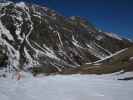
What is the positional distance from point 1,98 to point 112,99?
21.0 ft

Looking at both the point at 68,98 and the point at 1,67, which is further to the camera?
the point at 1,67

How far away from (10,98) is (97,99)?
5.14m

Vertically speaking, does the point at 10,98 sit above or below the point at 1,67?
below

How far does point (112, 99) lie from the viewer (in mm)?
13734

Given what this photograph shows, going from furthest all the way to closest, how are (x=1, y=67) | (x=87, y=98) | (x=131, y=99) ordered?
(x=1, y=67)
(x=87, y=98)
(x=131, y=99)

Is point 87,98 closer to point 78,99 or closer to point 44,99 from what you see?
point 78,99

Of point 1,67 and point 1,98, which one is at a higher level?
point 1,67

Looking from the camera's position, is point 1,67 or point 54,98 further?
point 1,67

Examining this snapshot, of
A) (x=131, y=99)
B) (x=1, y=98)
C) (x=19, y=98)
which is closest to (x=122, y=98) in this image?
(x=131, y=99)

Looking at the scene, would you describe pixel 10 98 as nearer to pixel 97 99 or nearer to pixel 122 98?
pixel 97 99

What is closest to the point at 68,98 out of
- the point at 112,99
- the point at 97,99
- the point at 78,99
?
the point at 78,99

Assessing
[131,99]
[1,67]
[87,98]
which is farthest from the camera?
[1,67]

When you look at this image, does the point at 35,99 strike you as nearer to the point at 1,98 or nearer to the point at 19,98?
A: the point at 19,98

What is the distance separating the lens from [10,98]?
1448 cm
